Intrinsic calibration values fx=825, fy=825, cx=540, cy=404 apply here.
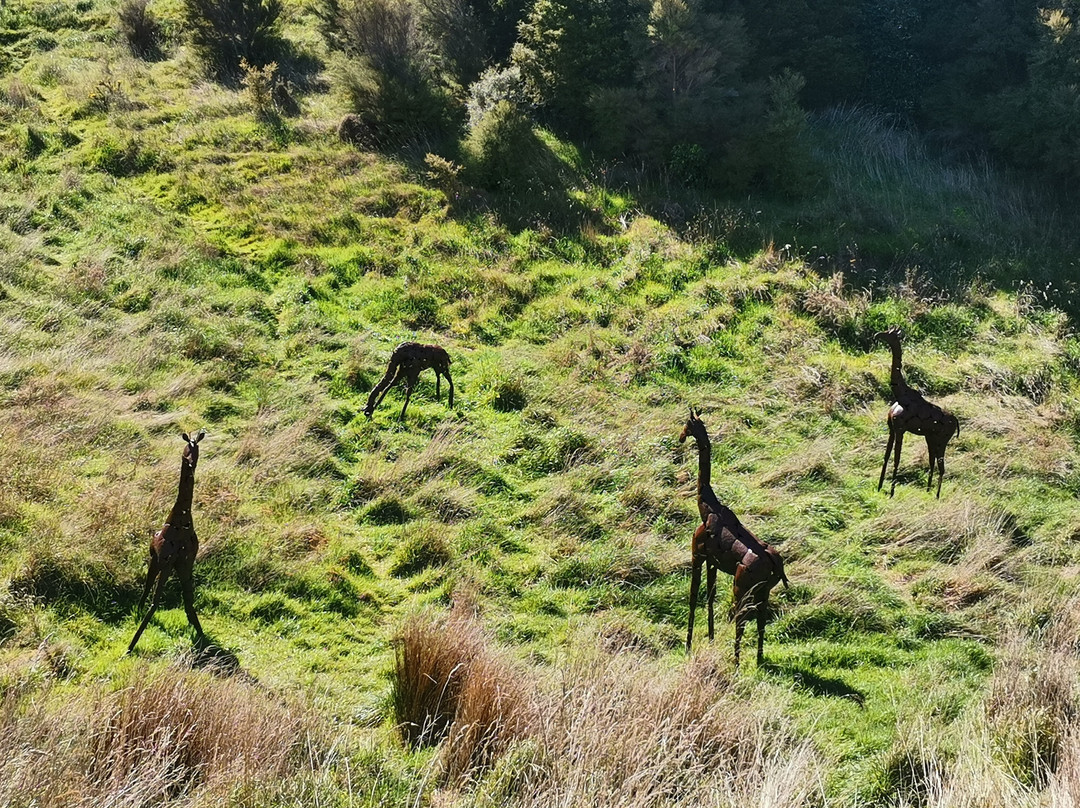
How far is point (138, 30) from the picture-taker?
82.8 feet

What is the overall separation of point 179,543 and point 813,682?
4974 mm

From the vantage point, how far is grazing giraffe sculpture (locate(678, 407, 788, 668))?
238 inches

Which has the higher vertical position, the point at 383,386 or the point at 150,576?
the point at 383,386

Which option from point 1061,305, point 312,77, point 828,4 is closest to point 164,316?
point 312,77

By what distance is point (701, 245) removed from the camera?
15.6m

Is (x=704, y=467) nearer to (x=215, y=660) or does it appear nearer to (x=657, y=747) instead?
(x=657, y=747)

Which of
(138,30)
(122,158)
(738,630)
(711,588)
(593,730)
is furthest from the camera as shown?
(138,30)

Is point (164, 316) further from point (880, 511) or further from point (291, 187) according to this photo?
point (880, 511)

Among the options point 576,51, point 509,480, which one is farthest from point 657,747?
point 576,51

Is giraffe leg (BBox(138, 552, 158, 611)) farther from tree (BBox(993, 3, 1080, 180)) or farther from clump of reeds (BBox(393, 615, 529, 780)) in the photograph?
tree (BBox(993, 3, 1080, 180))

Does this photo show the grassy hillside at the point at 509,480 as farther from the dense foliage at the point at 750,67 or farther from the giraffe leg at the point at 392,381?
the dense foliage at the point at 750,67

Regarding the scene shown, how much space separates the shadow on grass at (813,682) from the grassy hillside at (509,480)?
0.03 meters

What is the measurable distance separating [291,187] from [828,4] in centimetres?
1493

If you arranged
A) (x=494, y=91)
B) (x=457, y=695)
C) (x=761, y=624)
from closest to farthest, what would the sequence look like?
(x=457, y=695)
(x=761, y=624)
(x=494, y=91)
